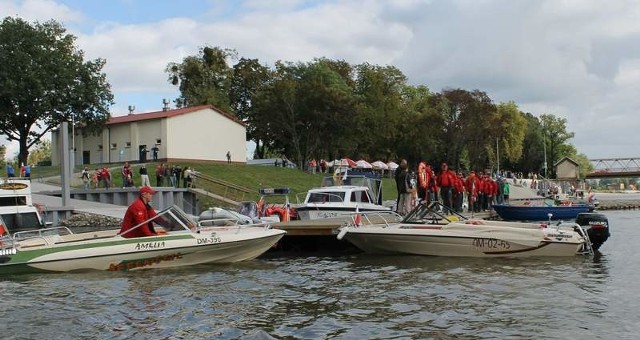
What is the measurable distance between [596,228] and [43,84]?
48.9 m

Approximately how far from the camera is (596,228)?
57.8ft

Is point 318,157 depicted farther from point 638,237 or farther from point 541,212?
point 638,237

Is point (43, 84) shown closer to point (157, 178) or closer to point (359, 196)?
point (157, 178)

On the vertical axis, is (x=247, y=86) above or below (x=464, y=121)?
above

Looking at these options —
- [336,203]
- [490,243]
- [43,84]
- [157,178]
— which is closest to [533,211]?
[336,203]

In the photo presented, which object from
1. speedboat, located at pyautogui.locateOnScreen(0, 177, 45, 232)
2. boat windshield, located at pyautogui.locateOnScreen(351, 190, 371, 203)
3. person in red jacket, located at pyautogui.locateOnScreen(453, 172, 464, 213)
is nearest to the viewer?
boat windshield, located at pyautogui.locateOnScreen(351, 190, 371, 203)

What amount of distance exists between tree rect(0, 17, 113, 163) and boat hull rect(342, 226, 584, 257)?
45.3 meters

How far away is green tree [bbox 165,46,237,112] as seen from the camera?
70.5 metres

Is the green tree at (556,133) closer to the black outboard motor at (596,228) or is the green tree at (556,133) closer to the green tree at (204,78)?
the green tree at (204,78)

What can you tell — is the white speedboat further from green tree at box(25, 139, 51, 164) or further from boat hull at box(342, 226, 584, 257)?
green tree at box(25, 139, 51, 164)

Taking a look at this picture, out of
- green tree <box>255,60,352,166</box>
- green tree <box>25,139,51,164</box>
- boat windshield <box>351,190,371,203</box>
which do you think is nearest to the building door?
green tree <box>255,60,352,166</box>

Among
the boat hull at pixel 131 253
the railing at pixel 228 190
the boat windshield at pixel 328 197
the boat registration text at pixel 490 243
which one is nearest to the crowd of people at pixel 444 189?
the boat windshield at pixel 328 197

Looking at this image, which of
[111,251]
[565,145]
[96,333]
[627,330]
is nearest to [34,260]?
[111,251]

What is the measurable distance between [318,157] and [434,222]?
55791 mm
